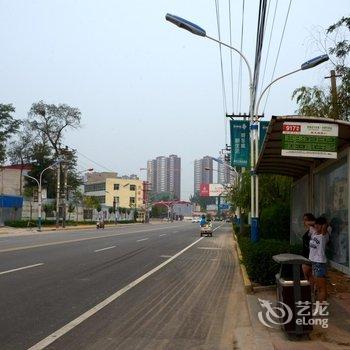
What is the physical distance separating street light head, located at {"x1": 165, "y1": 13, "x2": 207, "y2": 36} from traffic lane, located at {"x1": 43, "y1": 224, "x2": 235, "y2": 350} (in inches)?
298

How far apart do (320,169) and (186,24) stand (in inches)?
235

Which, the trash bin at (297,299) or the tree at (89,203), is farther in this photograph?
the tree at (89,203)

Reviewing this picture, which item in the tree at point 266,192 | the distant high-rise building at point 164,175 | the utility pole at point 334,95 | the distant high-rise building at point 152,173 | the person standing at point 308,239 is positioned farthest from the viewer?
the distant high-rise building at point 152,173

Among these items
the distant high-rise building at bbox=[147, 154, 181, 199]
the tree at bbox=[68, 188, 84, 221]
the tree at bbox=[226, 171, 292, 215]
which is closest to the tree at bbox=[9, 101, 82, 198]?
the tree at bbox=[68, 188, 84, 221]

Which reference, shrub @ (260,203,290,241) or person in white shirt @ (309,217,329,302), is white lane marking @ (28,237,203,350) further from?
shrub @ (260,203,290,241)

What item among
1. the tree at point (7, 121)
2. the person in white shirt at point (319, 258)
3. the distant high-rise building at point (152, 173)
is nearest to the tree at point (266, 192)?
the person in white shirt at point (319, 258)

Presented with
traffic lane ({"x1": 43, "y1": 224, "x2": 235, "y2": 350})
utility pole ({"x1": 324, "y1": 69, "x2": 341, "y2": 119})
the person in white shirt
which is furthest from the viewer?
utility pole ({"x1": 324, "y1": 69, "x2": 341, "y2": 119})

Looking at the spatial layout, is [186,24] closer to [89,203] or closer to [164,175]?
[89,203]

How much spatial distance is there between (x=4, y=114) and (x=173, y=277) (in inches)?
2468

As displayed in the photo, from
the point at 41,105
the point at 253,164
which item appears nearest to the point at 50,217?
the point at 41,105

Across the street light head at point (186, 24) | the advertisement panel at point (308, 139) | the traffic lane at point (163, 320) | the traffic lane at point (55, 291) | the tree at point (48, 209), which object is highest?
the street light head at point (186, 24)

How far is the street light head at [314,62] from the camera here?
18.1 metres

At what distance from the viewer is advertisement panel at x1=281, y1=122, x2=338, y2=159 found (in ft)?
33.6

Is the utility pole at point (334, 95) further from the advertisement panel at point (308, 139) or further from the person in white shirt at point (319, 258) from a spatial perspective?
the person in white shirt at point (319, 258)
